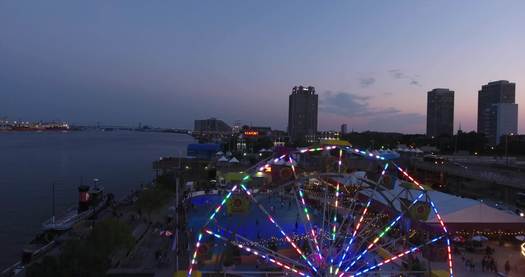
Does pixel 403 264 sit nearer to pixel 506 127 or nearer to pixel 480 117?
pixel 506 127

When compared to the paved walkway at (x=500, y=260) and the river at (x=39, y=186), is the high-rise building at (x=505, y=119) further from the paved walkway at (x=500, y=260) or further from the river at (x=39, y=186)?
the paved walkway at (x=500, y=260)

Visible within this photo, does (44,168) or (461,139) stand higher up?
(461,139)

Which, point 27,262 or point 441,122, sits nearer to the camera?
point 27,262

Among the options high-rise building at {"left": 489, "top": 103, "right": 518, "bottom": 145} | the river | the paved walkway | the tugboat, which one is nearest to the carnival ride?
the paved walkway

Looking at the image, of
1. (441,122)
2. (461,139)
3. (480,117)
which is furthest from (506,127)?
(461,139)

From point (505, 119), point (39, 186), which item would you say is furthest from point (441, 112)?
point (39, 186)

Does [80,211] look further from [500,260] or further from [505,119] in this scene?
[505,119]

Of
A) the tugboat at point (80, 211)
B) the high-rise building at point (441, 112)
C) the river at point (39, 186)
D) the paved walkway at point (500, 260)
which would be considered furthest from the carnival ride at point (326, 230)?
the high-rise building at point (441, 112)
